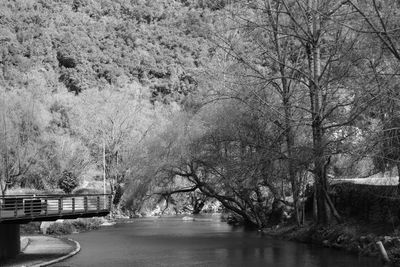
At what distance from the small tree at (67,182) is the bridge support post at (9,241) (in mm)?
30544

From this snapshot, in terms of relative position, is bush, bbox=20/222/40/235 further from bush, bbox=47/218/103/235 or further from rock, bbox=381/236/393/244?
rock, bbox=381/236/393/244

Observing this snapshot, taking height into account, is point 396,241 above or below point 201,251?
above

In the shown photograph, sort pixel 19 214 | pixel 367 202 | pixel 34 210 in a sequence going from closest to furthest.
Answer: pixel 19 214 < pixel 34 210 < pixel 367 202

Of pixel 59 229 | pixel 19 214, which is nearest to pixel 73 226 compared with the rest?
pixel 59 229

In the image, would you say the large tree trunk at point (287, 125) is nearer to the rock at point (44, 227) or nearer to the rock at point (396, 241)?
the rock at point (396, 241)

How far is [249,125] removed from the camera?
34.1 m

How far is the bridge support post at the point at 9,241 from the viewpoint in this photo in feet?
74.5

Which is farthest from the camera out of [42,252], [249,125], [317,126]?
[249,125]

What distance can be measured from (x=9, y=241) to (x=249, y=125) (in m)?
16.0

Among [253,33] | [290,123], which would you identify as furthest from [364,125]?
[253,33]

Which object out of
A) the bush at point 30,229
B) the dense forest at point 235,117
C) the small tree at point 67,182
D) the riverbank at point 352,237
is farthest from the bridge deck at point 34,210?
the small tree at point 67,182

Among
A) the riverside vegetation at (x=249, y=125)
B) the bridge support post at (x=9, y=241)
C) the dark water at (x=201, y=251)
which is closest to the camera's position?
the riverside vegetation at (x=249, y=125)

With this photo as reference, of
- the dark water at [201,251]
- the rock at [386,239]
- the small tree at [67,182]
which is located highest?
the small tree at [67,182]

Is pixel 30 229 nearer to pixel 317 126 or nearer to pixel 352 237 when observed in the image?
pixel 317 126
